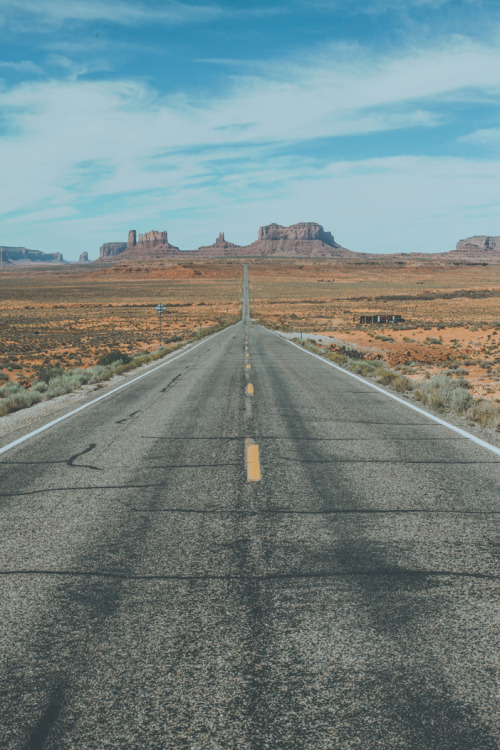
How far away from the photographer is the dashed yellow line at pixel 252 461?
668 cm

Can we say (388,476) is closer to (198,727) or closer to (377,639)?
(377,639)

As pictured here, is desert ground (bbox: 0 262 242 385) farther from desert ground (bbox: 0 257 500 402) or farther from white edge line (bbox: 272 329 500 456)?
white edge line (bbox: 272 329 500 456)

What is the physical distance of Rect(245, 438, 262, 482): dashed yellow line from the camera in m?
6.68

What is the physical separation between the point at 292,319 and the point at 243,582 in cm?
6033

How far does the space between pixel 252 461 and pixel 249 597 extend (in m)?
3.56

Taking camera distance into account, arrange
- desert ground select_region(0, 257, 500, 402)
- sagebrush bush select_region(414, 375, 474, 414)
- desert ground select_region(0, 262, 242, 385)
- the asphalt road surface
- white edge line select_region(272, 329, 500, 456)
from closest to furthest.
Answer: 1. the asphalt road surface
2. white edge line select_region(272, 329, 500, 456)
3. sagebrush bush select_region(414, 375, 474, 414)
4. desert ground select_region(0, 257, 500, 402)
5. desert ground select_region(0, 262, 242, 385)

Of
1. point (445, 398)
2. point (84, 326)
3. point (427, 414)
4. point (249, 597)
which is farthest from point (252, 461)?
point (84, 326)

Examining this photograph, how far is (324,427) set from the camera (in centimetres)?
959

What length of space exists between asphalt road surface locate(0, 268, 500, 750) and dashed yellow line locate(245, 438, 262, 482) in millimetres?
53

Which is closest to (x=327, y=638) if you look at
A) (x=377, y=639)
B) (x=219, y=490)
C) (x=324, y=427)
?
(x=377, y=639)

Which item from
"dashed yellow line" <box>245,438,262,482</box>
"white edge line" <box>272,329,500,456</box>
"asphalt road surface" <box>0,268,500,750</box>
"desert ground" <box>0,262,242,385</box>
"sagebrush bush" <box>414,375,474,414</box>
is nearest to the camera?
"asphalt road surface" <box>0,268,500,750</box>

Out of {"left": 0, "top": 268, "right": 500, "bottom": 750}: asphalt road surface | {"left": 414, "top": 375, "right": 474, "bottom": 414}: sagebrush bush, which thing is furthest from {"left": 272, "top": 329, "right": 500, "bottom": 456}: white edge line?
{"left": 414, "top": 375, "right": 474, "bottom": 414}: sagebrush bush

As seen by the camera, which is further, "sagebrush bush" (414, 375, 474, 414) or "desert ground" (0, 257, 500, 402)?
"desert ground" (0, 257, 500, 402)

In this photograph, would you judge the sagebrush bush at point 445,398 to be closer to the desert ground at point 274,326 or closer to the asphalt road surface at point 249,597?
the desert ground at point 274,326
